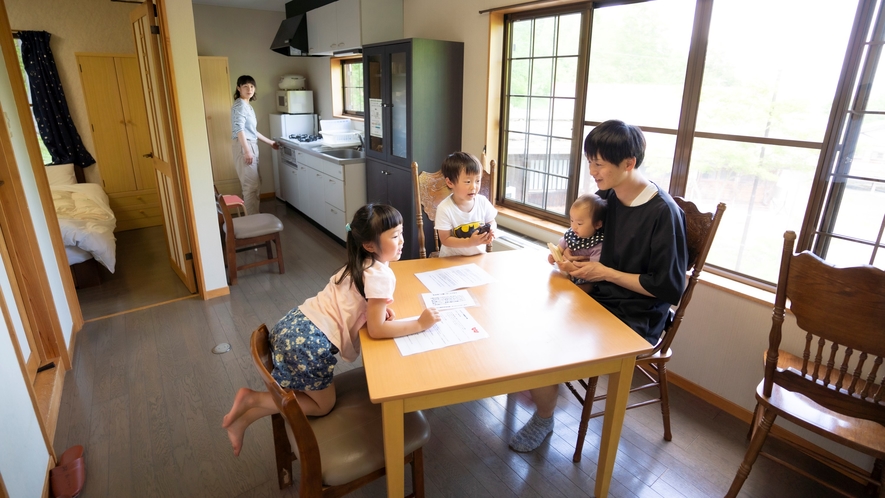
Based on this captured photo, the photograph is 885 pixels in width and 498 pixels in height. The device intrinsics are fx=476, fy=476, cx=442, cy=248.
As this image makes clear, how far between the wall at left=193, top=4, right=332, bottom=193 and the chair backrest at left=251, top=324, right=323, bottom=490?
498 cm

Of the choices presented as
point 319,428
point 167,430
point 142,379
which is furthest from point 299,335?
point 142,379

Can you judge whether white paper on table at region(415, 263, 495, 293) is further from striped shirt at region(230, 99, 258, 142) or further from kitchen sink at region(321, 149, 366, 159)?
striped shirt at region(230, 99, 258, 142)

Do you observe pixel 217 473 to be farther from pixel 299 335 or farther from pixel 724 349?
pixel 724 349

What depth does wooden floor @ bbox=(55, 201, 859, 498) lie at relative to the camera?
70.8 inches

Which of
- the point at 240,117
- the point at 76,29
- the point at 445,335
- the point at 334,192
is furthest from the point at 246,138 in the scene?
the point at 445,335

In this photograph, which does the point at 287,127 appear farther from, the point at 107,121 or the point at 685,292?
the point at 685,292

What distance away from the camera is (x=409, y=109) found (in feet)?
11.4

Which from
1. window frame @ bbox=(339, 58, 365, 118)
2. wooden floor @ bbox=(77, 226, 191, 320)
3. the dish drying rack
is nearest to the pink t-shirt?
wooden floor @ bbox=(77, 226, 191, 320)

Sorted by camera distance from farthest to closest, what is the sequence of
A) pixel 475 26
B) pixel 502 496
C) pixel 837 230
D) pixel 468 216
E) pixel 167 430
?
pixel 475 26, pixel 468 216, pixel 167 430, pixel 837 230, pixel 502 496

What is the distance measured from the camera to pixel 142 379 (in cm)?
244

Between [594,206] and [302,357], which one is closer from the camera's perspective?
[302,357]

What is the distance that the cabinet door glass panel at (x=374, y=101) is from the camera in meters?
3.90

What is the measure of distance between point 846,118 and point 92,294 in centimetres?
448

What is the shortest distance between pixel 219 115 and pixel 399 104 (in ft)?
9.46
